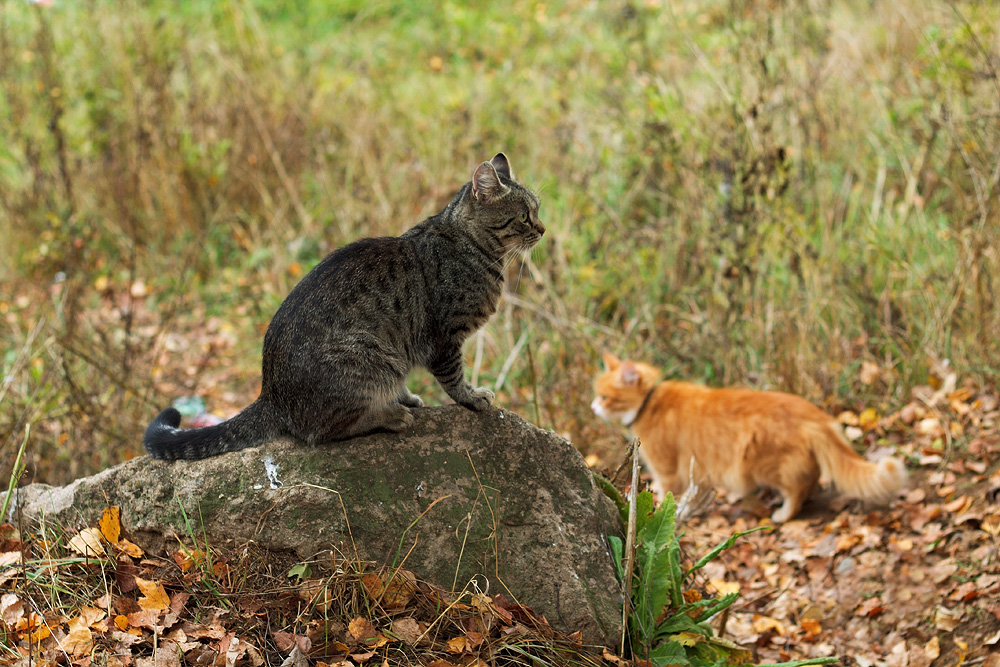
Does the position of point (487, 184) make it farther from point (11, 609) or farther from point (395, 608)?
point (11, 609)

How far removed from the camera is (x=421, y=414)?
350 centimetres

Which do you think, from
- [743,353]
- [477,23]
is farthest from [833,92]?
[477,23]

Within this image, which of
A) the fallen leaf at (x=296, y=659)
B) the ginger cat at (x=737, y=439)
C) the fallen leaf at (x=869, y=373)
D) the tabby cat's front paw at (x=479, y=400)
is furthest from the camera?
the fallen leaf at (x=869, y=373)

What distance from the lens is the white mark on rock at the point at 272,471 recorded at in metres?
3.19

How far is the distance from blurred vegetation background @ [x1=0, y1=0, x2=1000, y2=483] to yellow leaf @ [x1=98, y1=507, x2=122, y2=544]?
53.4 inches

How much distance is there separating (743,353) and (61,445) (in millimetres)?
4537

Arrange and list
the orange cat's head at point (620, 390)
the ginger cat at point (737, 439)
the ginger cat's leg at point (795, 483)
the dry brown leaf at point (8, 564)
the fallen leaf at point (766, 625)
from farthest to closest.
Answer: the orange cat's head at point (620, 390)
the ginger cat's leg at point (795, 483)
the ginger cat at point (737, 439)
the fallen leaf at point (766, 625)
the dry brown leaf at point (8, 564)

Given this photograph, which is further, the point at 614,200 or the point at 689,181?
the point at 614,200

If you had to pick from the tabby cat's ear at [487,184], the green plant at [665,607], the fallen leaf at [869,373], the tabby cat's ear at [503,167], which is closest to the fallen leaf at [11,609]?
the green plant at [665,607]

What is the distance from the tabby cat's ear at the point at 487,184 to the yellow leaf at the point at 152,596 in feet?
6.52

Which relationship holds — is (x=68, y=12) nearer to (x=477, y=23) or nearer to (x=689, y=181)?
(x=477, y=23)

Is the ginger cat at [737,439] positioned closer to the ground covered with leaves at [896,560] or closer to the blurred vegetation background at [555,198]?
the ground covered with leaves at [896,560]

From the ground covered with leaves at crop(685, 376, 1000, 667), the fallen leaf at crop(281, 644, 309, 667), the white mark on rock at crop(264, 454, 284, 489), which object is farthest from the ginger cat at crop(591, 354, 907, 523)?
the fallen leaf at crop(281, 644, 309, 667)

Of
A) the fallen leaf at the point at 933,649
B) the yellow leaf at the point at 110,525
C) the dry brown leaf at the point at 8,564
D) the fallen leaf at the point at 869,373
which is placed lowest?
the fallen leaf at the point at 933,649
